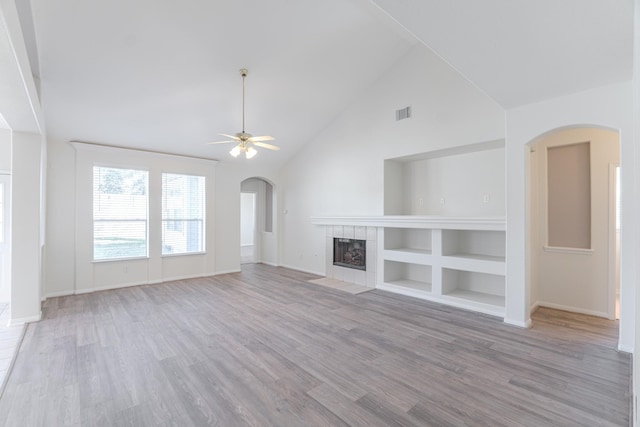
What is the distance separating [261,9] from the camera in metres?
3.85

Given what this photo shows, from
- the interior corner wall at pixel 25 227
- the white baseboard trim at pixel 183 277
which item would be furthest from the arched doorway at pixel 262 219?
the interior corner wall at pixel 25 227

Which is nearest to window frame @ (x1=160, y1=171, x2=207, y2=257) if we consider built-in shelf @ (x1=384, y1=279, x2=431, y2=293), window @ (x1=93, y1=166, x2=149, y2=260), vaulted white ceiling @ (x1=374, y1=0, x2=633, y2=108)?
window @ (x1=93, y1=166, x2=149, y2=260)

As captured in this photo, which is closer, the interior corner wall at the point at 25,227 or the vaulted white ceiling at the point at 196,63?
the vaulted white ceiling at the point at 196,63

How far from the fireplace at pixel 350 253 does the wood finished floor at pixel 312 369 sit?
1700 millimetres

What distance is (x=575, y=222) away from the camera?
4.50 m

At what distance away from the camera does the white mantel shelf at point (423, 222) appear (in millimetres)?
4213

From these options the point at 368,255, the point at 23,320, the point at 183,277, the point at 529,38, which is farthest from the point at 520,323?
the point at 23,320

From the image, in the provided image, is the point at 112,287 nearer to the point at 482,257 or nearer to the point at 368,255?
the point at 368,255

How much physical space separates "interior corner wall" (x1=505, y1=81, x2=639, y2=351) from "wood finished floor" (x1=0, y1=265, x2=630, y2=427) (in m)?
0.45

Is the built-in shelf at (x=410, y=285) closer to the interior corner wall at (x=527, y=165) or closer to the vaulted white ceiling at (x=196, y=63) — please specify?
the interior corner wall at (x=527, y=165)

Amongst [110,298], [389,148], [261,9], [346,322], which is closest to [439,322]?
[346,322]

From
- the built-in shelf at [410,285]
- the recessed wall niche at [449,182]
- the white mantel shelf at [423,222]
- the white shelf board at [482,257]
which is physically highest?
the recessed wall niche at [449,182]

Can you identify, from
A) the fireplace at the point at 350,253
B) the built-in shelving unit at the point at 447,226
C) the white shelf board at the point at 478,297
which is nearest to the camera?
the white shelf board at the point at 478,297

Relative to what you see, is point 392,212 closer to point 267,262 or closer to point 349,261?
point 349,261
